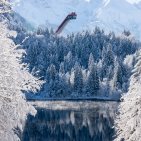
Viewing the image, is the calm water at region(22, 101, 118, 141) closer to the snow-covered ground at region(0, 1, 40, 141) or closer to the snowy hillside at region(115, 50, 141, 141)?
the snowy hillside at region(115, 50, 141, 141)

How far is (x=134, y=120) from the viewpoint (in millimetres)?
27359

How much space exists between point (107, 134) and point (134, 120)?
55.1 meters

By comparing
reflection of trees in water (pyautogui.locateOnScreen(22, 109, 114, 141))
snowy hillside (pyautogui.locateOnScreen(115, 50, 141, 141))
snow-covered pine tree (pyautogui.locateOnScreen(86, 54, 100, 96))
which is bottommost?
reflection of trees in water (pyautogui.locateOnScreen(22, 109, 114, 141))

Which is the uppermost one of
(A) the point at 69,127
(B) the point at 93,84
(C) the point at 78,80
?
(C) the point at 78,80

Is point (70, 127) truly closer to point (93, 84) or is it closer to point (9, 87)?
point (9, 87)

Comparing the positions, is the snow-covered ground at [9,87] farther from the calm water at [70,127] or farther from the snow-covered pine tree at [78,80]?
the snow-covered pine tree at [78,80]

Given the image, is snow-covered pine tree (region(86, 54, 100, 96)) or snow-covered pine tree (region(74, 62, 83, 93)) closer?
snow-covered pine tree (region(86, 54, 100, 96))

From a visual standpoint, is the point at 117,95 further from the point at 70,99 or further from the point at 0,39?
the point at 0,39

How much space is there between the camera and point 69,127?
3607 inches

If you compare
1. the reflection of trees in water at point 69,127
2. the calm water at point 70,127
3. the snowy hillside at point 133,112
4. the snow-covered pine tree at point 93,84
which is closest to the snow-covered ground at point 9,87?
the snowy hillside at point 133,112

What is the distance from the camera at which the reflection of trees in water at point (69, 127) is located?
8094cm

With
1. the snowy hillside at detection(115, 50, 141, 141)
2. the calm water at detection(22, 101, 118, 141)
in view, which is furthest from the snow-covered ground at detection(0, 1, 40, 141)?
the calm water at detection(22, 101, 118, 141)

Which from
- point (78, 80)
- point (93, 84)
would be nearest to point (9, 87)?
point (93, 84)

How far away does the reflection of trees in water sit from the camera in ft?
266
